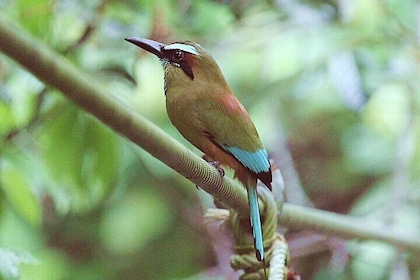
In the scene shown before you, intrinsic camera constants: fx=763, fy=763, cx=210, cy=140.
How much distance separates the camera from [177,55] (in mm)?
732

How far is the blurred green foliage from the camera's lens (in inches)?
44.9

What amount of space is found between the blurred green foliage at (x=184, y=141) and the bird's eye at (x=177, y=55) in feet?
0.76

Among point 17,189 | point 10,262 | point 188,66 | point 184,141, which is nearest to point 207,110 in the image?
point 188,66

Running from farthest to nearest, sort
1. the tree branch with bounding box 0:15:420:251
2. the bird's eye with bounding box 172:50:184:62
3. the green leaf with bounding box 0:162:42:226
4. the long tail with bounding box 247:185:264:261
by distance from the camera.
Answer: the green leaf with bounding box 0:162:42:226, the bird's eye with bounding box 172:50:184:62, the long tail with bounding box 247:185:264:261, the tree branch with bounding box 0:15:420:251

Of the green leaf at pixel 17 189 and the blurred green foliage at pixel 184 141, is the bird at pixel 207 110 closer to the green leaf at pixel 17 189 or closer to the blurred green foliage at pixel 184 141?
the blurred green foliage at pixel 184 141

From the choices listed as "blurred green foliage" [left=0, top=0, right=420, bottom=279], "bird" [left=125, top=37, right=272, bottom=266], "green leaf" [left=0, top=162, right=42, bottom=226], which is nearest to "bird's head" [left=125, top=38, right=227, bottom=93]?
"bird" [left=125, top=37, right=272, bottom=266]

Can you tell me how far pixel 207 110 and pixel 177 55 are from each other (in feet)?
0.20

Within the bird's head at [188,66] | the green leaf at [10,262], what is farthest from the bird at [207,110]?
the green leaf at [10,262]

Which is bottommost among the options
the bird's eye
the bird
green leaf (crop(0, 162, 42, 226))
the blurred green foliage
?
the bird

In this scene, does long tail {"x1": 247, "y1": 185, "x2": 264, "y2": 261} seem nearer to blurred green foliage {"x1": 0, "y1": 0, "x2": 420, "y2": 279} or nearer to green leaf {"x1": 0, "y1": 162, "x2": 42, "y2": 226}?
blurred green foliage {"x1": 0, "y1": 0, "x2": 420, "y2": 279}

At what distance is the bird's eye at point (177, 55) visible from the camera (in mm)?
729

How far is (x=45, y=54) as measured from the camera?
46cm

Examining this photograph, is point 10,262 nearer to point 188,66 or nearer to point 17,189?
point 188,66

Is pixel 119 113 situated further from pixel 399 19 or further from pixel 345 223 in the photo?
pixel 399 19
